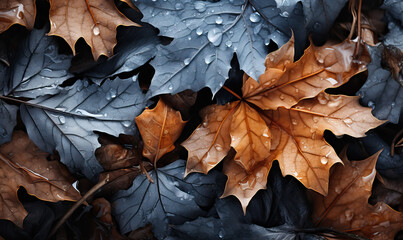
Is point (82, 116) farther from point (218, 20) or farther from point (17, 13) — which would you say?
point (218, 20)

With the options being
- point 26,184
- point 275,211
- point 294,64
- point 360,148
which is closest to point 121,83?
point 26,184

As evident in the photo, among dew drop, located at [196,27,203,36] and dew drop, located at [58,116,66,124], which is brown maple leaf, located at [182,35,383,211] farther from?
dew drop, located at [58,116,66,124]

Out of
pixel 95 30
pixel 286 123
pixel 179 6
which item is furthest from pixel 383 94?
pixel 95 30

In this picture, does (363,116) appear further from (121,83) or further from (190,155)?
(121,83)

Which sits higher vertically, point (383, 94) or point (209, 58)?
point (209, 58)

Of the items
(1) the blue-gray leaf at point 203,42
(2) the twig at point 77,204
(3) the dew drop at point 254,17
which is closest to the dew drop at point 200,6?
(1) the blue-gray leaf at point 203,42

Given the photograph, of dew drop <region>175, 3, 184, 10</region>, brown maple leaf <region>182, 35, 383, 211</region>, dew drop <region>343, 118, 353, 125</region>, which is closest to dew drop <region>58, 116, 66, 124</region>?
brown maple leaf <region>182, 35, 383, 211</region>

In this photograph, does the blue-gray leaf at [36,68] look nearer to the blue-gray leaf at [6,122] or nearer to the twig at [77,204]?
the blue-gray leaf at [6,122]
